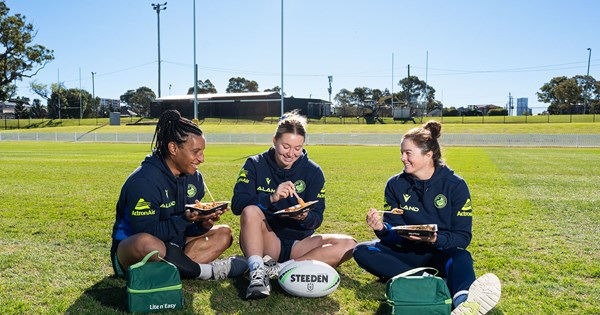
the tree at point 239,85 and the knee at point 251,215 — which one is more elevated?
the tree at point 239,85

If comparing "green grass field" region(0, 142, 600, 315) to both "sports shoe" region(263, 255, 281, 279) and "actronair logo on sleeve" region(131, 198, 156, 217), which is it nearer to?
"sports shoe" region(263, 255, 281, 279)

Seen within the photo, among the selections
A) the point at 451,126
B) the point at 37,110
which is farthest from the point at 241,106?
the point at 37,110

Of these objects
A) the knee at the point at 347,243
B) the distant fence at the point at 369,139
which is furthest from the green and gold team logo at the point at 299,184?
the distant fence at the point at 369,139

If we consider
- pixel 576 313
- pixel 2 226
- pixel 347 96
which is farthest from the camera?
pixel 347 96

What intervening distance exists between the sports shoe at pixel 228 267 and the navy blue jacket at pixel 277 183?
0.44 m

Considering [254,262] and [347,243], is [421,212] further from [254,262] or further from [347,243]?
[254,262]

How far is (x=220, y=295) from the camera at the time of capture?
4145 millimetres

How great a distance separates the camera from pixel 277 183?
4824 millimetres

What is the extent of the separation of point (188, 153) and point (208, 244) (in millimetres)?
942

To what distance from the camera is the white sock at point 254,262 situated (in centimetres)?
412

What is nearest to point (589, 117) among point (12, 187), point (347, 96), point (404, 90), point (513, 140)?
point (513, 140)

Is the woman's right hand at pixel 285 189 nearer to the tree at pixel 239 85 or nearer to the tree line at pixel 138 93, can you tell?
the tree line at pixel 138 93

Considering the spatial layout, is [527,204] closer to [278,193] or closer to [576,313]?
[576,313]

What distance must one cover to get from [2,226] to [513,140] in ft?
110
